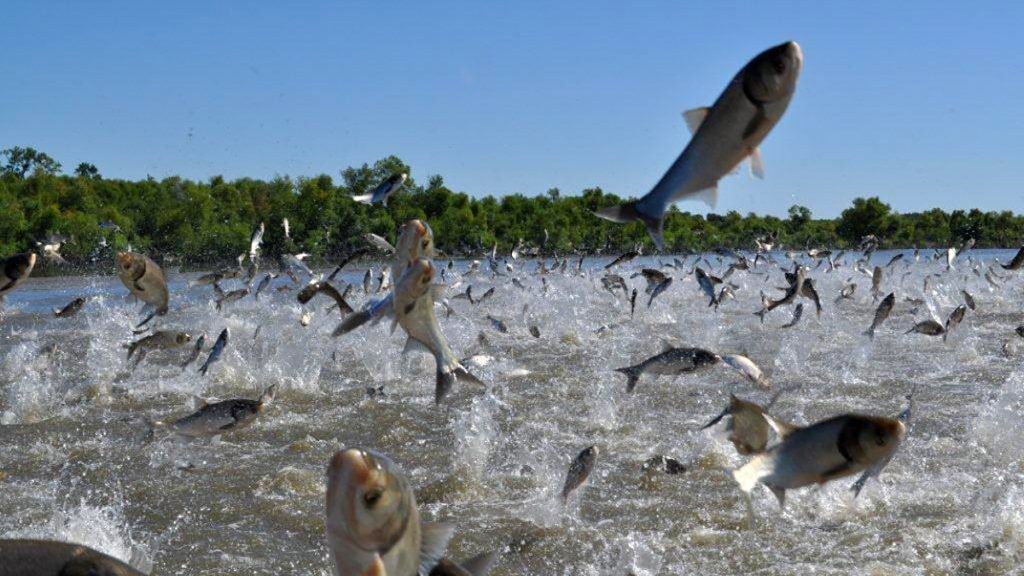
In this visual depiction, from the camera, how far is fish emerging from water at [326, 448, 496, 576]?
162 cm

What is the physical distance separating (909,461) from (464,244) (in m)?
55.1

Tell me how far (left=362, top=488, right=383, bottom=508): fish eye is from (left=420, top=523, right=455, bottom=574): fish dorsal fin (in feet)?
0.77

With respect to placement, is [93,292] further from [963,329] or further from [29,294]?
[963,329]

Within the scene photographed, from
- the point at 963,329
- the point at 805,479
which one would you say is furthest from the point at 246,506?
the point at 963,329

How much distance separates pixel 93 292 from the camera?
1231 inches

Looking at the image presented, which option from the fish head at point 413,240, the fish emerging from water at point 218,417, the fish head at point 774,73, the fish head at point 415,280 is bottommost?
the fish emerging from water at point 218,417

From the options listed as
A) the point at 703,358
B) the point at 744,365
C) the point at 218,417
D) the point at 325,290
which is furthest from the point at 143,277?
the point at 703,358

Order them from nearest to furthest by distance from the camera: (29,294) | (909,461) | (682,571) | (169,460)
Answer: (682,571) → (909,461) → (169,460) → (29,294)

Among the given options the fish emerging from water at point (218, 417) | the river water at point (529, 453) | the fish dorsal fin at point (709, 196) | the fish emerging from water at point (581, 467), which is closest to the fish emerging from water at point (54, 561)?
the fish dorsal fin at point (709, 196)

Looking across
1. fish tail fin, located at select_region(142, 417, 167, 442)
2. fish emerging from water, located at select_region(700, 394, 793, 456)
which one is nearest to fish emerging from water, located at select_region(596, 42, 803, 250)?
fish emerging from water, located at select_region(700, 394, 793, 456)

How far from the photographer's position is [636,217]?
7.32 ft

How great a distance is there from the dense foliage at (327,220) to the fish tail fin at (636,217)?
15818 mm

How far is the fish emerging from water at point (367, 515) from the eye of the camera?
5.31ft

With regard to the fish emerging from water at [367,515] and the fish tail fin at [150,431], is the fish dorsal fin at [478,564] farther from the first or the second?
the fish tail fin at [150,431]
